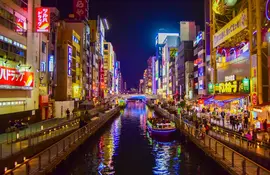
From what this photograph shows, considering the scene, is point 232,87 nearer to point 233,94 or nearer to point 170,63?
point 233,94

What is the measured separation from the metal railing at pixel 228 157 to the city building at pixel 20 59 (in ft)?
72.2

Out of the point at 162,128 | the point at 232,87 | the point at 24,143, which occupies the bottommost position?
the point at 162,128

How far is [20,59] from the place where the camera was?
132ft

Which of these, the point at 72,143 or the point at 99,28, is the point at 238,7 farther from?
the point at 99,28

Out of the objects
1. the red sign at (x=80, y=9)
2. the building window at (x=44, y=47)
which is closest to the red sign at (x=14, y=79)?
the building window at (x=44, y=47)

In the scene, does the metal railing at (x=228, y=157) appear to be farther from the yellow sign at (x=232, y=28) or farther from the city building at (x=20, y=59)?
the city building at (x=20, y=59)

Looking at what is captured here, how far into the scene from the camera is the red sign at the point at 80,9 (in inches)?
3814

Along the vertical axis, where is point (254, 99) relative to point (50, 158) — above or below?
above

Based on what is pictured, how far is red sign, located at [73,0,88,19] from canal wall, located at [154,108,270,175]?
2663 inches

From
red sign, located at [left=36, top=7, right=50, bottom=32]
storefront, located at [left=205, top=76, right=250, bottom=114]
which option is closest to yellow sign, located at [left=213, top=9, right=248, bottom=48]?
storefront, located at [left=205, top=76, right=250, bottom=114]

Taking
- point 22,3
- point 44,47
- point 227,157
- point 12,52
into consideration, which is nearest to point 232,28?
point 227,157

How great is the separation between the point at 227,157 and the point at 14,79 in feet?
82.6

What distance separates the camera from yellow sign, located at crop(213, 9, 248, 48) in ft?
139

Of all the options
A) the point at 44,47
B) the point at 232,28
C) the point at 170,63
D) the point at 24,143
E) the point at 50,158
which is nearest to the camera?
the point at 50,158
